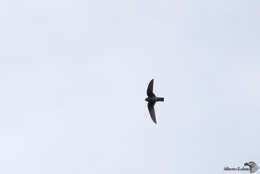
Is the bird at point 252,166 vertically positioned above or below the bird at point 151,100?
below

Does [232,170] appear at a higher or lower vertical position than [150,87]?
lower

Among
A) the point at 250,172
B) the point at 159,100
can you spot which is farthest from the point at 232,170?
the point at 159,100

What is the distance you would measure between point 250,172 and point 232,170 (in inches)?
70.7

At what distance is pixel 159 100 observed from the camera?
87125 mm

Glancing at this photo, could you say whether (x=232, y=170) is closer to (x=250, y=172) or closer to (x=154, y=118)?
(x=250, y=172)

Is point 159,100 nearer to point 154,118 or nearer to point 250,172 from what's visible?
point 154,118

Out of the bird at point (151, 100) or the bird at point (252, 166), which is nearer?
the bird at point (252, 166)

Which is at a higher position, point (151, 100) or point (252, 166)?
point (151, 100)

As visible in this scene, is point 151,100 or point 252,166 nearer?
point 252,166

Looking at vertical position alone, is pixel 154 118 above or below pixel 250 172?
above

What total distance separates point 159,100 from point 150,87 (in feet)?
6.96

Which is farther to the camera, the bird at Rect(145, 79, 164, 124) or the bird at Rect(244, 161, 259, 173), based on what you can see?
the bird at Rect(145, 79, 164, 124)

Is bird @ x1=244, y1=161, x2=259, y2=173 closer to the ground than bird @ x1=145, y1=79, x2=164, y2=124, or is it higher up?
closer to the ground

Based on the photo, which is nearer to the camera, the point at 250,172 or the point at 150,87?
the point at 250,172
